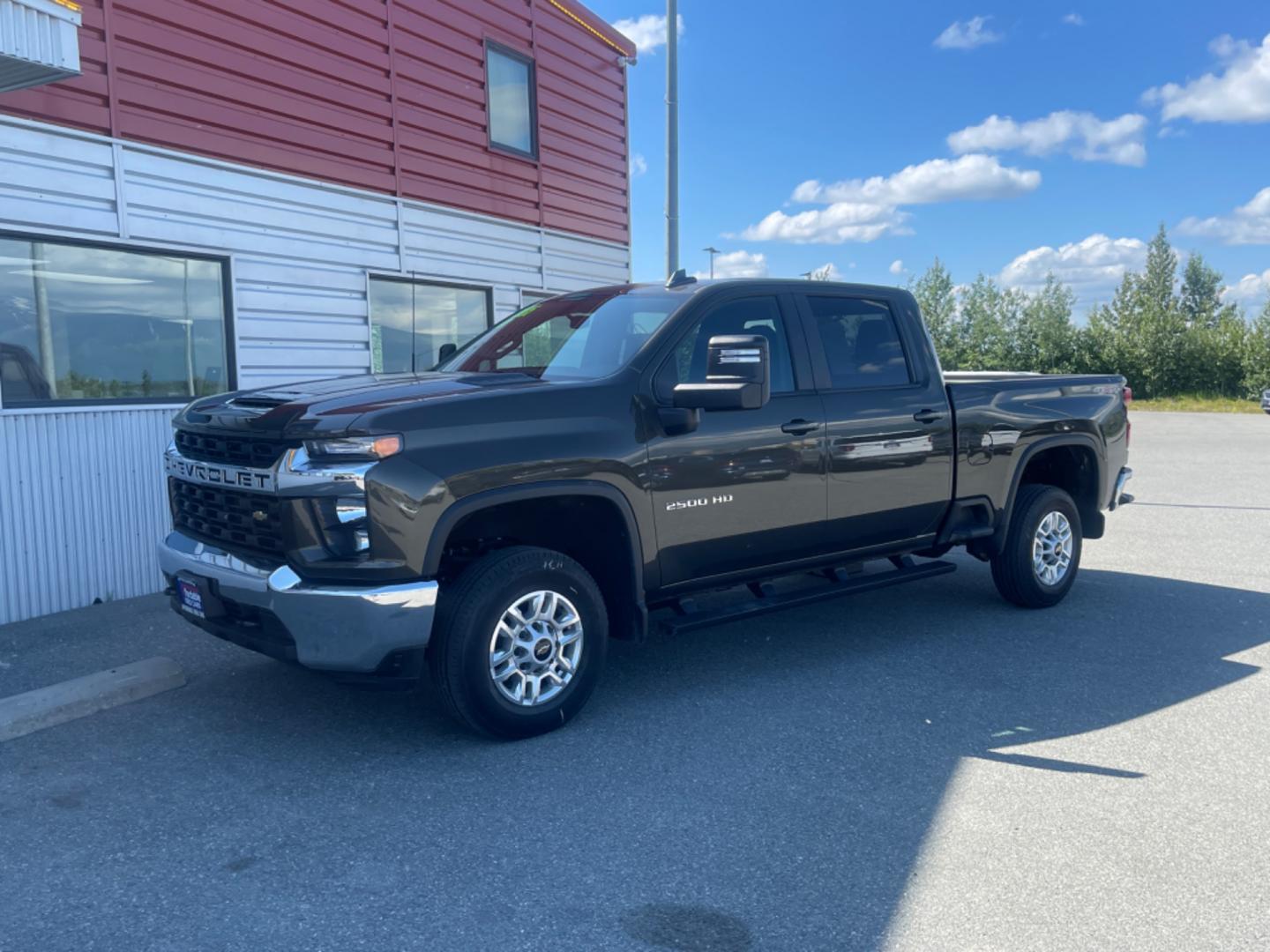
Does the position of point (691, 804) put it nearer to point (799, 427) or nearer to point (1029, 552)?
point (799, 427)

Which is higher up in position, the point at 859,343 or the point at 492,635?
the point at 859,343

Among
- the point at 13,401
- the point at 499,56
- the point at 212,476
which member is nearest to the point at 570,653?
the point at 212,476

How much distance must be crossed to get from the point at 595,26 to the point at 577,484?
28.8 ft

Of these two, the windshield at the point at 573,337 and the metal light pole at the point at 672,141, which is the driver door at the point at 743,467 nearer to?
the windshield at the point at 573,337

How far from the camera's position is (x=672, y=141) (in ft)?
34.6

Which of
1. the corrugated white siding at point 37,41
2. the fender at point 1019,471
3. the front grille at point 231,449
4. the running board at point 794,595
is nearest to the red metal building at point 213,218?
the corrugated white siding at point 37,41

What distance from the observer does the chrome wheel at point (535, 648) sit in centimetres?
431

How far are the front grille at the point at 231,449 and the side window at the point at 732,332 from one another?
174 centimetres

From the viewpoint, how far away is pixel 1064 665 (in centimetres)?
557

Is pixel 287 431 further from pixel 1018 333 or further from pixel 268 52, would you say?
pixel 1018 333

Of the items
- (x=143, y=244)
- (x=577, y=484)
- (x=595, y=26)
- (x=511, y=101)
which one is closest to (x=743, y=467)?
(x=577, y=484)

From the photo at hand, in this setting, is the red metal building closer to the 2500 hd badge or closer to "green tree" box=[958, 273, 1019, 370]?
the 2500 hd badge

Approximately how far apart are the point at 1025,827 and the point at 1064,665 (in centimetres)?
216

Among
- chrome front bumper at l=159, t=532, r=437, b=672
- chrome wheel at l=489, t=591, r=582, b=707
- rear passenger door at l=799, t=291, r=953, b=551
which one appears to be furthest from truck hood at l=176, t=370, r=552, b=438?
rear passenger door at l=799, t=291, r=953, b=551
